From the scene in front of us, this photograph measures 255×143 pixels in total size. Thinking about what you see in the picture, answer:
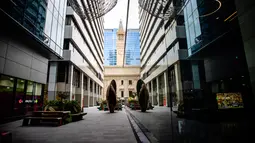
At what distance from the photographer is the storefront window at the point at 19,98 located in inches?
398

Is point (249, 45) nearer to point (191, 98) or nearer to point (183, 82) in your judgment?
point (183, 82)

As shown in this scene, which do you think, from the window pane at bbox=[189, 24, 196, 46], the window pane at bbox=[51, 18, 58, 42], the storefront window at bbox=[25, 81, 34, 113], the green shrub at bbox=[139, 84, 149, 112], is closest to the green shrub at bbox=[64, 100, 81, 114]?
the storefront window at bbox=[25, 81, 34, 113]

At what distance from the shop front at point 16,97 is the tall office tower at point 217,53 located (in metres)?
10.9

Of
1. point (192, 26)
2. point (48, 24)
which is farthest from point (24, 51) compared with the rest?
point (192, 26)

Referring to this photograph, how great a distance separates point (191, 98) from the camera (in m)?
3.70

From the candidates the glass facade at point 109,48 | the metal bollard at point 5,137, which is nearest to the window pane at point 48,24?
the metal bollard at point 5,137

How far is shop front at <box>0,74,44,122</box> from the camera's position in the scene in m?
8.84

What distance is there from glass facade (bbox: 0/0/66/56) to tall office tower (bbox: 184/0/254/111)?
9822 millimetres

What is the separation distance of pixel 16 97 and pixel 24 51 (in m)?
3.58

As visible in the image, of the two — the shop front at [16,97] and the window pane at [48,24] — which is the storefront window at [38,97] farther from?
the window pane at [48,24]

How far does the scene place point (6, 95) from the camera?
9.11 metres

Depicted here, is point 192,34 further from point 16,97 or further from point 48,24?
point 48,24

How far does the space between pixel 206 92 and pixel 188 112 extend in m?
1.19

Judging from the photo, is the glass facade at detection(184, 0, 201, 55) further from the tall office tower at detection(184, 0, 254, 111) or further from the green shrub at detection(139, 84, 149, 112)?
the green shrub at detection(139, 84, 149, 112)
